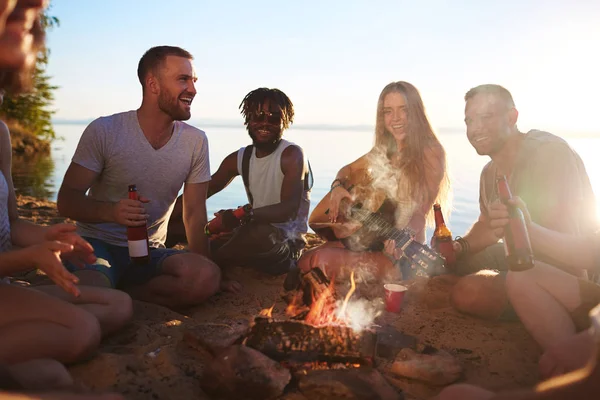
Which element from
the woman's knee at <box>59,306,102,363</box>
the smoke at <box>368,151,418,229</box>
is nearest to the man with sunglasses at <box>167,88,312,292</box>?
the smoke at <box>368,151,418,229</box>

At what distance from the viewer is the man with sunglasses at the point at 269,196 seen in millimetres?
5648

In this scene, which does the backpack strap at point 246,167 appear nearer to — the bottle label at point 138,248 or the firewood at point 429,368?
the bottle label at point 138,248

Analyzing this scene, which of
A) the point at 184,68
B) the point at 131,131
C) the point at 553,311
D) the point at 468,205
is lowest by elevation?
the point at 468,205

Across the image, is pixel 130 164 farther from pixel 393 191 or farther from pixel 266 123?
pixel 393 191

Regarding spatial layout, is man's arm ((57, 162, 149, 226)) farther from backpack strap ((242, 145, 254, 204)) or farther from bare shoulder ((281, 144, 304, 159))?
bare shoulder ((281, 144, 304, 159))

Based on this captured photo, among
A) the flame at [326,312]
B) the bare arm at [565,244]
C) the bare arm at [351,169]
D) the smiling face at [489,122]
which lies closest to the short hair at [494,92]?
the smiling face at [489,122]

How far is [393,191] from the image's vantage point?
227 inches

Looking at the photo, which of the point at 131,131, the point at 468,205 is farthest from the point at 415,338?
the point at 468,205

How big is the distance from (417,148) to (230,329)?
330 centimetres

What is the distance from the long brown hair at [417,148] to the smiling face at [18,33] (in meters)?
4.20

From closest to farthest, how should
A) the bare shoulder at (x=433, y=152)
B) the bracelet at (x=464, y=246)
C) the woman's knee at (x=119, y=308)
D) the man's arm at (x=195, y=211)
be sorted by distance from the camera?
1. the woman's knee at (x=119, y=308)
2. the bracelet at (x=464, y=246)
3. the man's arm at (x=195, y=211)
4. the bare shoulder at (x=433, y=152)

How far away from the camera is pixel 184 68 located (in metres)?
4.84

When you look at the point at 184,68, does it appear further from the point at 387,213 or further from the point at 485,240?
the point at 485,240

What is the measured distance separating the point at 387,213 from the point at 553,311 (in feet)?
8.23
